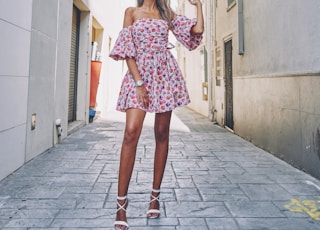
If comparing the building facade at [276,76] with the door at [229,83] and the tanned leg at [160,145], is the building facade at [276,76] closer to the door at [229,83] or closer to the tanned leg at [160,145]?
the door at [229,83]

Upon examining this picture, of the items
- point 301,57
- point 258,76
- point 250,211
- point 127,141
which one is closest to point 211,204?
point 250,211

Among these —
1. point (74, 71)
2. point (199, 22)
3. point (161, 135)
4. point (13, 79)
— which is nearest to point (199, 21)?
point (199, 22)

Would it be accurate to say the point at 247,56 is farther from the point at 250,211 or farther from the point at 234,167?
the point at 250,211

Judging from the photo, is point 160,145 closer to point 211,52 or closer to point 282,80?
point 282,80

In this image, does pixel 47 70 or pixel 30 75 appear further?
pixel 47 70

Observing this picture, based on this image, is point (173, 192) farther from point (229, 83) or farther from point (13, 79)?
point (229, 83)

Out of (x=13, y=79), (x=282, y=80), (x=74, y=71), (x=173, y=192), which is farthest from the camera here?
(x=74, y=71)

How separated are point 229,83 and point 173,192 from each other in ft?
14.4

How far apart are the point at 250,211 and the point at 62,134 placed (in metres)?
3.34

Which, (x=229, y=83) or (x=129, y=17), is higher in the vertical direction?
(x=229, y=83)

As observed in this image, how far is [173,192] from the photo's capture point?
240 cm

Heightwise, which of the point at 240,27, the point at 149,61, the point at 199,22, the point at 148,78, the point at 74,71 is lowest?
the point at 148,78

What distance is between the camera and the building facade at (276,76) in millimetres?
2924

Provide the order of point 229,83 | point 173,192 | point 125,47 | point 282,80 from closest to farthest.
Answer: point 125,47, point 173,192, point 282,80, point 229,83
